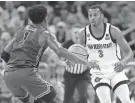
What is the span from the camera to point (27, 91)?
235 inches

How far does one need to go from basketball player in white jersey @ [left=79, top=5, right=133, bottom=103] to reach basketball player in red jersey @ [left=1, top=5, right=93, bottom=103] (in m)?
1.11

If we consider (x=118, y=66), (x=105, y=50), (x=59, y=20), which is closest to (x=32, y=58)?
(x=118, y=66)

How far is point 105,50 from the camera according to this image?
702 centimetres

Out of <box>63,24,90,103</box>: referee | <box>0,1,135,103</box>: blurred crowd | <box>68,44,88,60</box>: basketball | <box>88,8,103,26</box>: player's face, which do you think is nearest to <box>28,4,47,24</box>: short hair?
<box>88,8,103,26</box>: player's face

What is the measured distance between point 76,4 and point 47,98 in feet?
25.9

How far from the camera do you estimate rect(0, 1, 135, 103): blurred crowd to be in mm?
9492

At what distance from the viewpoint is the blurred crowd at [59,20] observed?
9.49 m

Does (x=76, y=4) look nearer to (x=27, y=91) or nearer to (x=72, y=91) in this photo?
(x=72, y=91)

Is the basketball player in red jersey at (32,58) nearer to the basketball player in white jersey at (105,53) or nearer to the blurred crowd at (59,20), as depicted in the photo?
the basketball player in white jersey at (105,53)

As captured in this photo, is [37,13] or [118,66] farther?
[118,66]

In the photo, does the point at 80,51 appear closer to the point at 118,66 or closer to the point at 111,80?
the point at 111,80

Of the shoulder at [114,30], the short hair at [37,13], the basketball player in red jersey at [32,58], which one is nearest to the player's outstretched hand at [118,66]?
the shoulder at [114,30]

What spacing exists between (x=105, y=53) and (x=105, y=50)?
0.05 meters

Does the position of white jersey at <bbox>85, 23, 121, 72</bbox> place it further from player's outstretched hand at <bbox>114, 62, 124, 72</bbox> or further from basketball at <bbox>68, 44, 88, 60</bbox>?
basketball at <bbox>68, 44, 88, 60</bbox>
